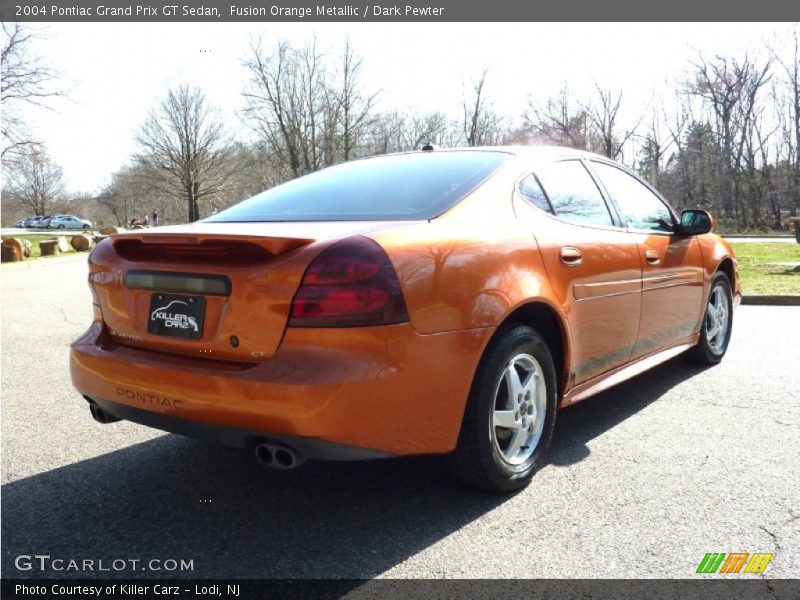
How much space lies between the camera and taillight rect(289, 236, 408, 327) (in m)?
2.22

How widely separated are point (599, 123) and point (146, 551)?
39.6 meters

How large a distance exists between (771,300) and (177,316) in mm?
8619

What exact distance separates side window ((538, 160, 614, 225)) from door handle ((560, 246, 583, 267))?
0.21m

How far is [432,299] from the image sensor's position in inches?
93.9

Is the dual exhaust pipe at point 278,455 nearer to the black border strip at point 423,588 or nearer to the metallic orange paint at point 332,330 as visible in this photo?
the metallic orange paint at point 332,330

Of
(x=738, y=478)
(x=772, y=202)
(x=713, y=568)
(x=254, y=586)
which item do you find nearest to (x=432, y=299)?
(x=254, y=586)

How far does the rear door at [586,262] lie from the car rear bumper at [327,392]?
77 centimetres

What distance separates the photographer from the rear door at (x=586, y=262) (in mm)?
3115

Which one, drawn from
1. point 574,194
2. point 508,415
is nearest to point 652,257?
point 574,194

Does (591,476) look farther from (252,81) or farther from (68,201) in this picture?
(68,201)

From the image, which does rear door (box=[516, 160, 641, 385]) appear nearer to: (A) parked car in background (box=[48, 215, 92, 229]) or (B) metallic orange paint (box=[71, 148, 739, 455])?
(B) metallic orange paint (box=[71, 148, 739, 455])

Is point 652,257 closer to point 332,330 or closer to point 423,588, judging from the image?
point 332,330

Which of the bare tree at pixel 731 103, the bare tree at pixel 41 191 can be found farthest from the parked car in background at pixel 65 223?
the bare tree at pixel 731 103

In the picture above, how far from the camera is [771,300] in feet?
28.8
